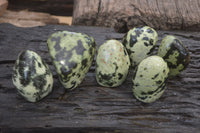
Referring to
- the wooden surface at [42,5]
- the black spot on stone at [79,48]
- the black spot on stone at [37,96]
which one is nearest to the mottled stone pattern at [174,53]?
the black spot on stone at [79,48]

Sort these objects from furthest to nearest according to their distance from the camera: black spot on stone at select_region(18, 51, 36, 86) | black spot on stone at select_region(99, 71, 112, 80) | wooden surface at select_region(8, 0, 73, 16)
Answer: wooden surface at select_region(8, 0, 73, 16), black spot on stone at select_region(99, 71, 112, 80), black spot on stone at select_region(18, 51, 36, 86)

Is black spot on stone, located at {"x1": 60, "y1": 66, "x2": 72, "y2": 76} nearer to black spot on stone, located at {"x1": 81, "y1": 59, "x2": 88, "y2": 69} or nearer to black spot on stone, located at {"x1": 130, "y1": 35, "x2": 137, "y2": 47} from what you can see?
black spot on stone, located at {"x1": 81, "y1": 59, "x2": 88, "y2": 69}

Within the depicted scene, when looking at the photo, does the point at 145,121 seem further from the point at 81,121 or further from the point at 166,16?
the point at 166,16

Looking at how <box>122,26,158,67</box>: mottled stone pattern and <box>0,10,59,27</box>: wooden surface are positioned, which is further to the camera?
<box>0,10,59,27</box>: wooden surface

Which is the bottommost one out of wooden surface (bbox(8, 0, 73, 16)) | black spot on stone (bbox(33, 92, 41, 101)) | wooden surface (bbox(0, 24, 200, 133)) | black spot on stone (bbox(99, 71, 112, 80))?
wooden surface (bbox(0, 24, 200, 133))

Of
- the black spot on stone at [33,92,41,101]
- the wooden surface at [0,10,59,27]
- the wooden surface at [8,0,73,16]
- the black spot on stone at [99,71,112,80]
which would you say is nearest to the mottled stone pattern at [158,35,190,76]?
the black spot on stone at [99,71,112,80]

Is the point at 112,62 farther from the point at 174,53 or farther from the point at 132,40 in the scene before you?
the point at 174,53

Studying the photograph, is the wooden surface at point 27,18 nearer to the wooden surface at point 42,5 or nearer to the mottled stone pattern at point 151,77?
the wooden surface at point 42,5
